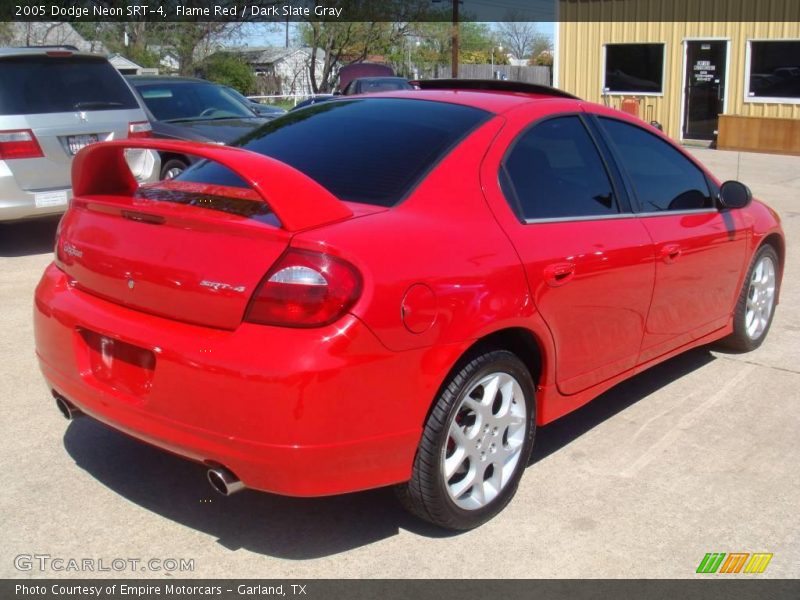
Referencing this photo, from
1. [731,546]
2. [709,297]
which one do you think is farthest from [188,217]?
[709,297]

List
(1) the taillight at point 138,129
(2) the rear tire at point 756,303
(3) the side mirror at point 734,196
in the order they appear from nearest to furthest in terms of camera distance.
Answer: (3) the side mirror at point 734,196, (2) the rear tire at point 756,303, (1) the taillight at point 138,129

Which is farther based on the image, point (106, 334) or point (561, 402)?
point (561, 402)

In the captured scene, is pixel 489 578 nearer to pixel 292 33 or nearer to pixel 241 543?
pixel 241 543

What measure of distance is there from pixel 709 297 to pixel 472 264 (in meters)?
2.10

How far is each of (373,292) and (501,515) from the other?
1218 mm

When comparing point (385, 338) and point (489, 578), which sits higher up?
point (385, 338)

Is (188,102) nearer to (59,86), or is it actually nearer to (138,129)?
(138,129)

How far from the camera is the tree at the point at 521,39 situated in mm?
90500

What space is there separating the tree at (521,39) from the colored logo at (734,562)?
90281 mm

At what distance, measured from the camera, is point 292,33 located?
205 ft

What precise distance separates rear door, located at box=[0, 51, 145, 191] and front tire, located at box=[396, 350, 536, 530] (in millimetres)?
5909

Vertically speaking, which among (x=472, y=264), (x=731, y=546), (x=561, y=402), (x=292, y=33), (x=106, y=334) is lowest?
(x=731, y=546)

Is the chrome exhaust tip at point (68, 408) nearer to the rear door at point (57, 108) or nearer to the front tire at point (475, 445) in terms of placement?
the front tire at point (475, 445)

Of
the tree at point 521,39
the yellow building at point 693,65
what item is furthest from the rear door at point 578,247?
the tree at point 521,39
